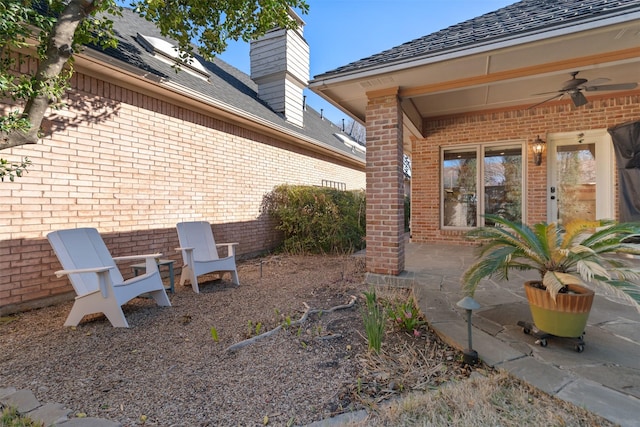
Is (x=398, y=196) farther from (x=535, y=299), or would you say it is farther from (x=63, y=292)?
(x=63, y=292)

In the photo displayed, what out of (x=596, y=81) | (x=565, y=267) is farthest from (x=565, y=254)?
(x=596, y=81)

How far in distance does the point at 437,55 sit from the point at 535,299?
8.74ft

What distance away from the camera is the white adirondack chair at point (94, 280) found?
301cm

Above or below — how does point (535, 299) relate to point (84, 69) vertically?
below

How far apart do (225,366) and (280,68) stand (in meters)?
8.51

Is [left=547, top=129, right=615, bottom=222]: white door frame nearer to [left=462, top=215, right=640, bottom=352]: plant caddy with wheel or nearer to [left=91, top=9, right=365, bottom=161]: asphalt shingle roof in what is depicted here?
[left=462, top=215, right=640, bottom=352]: plant caddy with wheel

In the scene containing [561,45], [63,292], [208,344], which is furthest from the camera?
[63,292]

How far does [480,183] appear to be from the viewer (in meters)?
6.82

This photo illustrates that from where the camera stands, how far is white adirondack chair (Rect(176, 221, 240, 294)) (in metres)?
4.28

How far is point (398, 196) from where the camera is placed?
4148 mm

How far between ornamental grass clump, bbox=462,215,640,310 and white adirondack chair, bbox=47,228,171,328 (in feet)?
10.6

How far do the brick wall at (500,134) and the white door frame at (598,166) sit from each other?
15 cm

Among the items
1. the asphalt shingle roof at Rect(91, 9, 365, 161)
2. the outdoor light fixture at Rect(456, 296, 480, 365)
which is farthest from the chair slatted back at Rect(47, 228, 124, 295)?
the outdoor light fixture at Rect(456, 296, 480, 365)

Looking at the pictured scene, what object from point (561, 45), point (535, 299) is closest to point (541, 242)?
point (535, 299)
